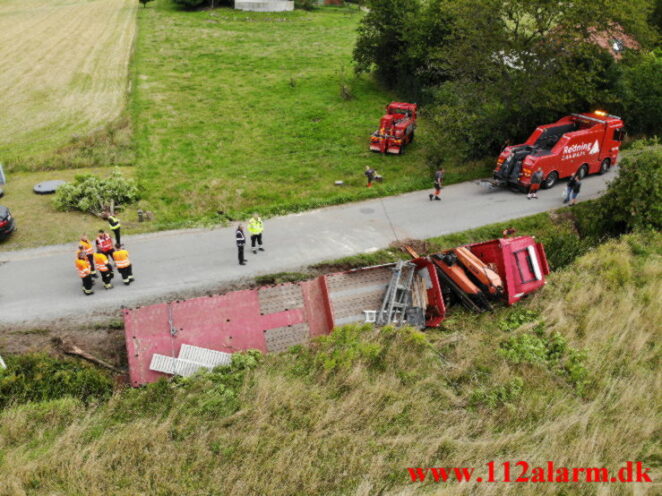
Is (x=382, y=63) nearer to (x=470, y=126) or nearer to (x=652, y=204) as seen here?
(x=470, y=126)

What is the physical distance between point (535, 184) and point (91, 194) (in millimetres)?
15625

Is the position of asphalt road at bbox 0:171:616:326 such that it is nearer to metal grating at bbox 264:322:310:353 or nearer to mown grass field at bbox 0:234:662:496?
metal grating at bbox 264:322:310:353

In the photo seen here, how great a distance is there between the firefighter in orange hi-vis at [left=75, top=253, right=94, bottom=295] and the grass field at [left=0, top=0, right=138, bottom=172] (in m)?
10.2

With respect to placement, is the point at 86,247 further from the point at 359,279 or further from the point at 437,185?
the point at 437,185

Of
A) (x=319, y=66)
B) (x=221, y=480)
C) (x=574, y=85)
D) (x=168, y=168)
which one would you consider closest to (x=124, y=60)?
(x=319, y=66)

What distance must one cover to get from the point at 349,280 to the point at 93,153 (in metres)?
14.8

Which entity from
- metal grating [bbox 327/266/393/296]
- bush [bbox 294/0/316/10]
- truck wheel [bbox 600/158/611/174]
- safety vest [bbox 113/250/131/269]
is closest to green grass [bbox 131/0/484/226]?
safety vest [bbox 113/250/131/269]

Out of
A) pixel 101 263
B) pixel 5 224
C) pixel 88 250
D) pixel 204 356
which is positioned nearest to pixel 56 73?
pixel 5 224

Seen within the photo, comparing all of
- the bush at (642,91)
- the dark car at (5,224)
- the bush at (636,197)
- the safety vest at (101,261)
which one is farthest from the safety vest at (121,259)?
the bush at (642,91)

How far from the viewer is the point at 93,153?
2131 centimetres

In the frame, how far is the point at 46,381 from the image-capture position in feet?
30.4

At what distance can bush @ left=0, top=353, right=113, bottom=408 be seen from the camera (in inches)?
353

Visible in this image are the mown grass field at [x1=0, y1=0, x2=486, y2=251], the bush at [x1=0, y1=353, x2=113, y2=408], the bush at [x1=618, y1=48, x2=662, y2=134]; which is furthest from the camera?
the bush at [x1=618, y1=48, x2=662, y2=134]

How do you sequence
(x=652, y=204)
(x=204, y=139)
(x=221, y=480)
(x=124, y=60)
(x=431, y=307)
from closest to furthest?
(x=221, y=480) → (x=431, y=307) → (x=652, y=204) → (x=204, y=139) → (x=124, y=60)
